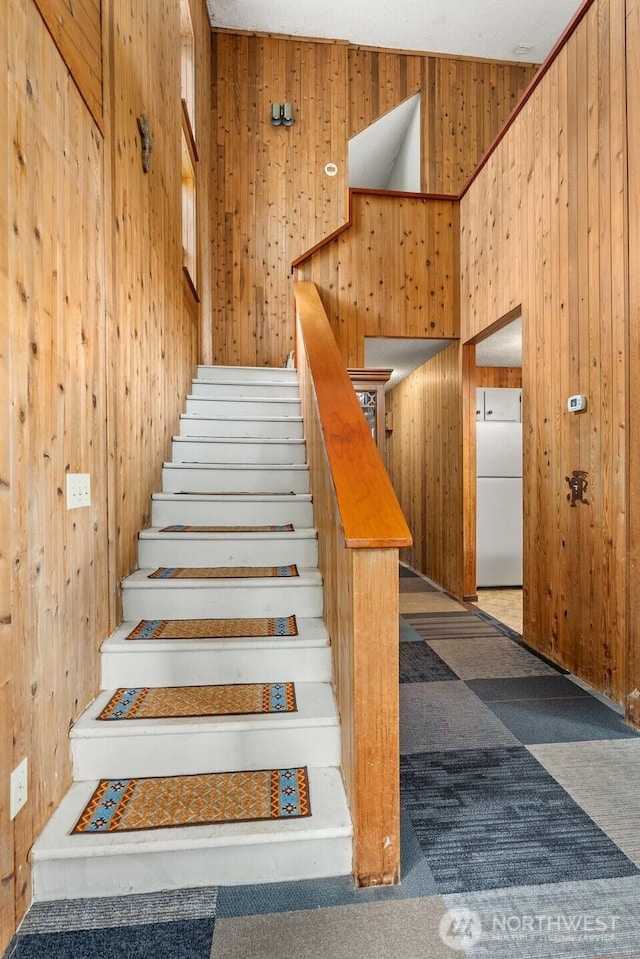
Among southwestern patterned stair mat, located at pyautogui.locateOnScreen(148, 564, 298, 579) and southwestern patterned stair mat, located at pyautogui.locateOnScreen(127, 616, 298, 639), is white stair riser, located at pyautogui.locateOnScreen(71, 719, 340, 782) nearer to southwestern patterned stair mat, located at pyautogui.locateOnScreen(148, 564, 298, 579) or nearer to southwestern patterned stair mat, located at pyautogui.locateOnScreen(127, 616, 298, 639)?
southwestern patterned stair mat, located at pyautogui.locateOnScreen(127, 616, 298, 639)

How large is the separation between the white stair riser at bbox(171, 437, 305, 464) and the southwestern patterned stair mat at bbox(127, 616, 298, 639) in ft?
3.85

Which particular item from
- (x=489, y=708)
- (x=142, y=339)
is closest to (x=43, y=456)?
(x=142, y=339)

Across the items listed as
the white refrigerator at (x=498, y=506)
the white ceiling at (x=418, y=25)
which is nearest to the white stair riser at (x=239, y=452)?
the white ceiling at (x=418, y=25)

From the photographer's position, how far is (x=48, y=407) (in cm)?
136

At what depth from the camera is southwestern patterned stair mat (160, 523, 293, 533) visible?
2.33 meters

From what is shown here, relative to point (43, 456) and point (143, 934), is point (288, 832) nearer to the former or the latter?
point (143, 934)

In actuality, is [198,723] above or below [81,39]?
below

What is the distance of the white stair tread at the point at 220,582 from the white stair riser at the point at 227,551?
0.18 meters

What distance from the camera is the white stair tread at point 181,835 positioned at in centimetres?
125

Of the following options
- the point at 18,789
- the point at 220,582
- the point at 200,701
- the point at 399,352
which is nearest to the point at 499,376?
the point at 399,352

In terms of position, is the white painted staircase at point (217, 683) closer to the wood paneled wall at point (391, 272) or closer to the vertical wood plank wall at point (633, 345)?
the vertical wood plank wall at point (633, 345)

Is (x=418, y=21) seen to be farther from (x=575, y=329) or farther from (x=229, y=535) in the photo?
(x=229, y=535)

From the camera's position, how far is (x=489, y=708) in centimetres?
228

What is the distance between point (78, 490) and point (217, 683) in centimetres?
81
